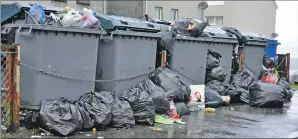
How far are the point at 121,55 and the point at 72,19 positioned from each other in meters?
1.07

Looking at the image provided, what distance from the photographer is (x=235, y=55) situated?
31.3 ft

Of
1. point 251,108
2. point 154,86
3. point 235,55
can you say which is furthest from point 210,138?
point 235,55

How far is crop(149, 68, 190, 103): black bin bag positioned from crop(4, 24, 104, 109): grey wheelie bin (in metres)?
1.31

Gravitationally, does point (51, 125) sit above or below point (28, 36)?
below

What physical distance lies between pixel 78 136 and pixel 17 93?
0.92 m

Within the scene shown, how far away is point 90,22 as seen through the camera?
5.71 m

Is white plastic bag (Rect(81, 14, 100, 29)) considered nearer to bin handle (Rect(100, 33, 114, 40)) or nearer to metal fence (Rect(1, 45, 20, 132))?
bin handle (Rect(100, 33, 114, 40))

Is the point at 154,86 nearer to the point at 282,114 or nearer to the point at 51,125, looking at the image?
the point at 51,125

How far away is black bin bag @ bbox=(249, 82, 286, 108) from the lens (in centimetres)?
765

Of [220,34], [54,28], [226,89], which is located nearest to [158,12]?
[220,34]

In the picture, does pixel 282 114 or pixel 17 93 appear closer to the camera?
pixel 17 93

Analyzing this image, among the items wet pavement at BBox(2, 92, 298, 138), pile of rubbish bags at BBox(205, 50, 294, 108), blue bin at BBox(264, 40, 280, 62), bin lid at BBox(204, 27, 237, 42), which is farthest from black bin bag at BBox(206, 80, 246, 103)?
blue bin at BBox(264, 40, 280, 62)

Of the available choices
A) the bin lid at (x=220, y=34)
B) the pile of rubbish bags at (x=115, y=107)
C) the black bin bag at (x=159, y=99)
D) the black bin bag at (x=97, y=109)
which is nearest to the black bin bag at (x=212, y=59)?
the bin lid at (x=220, y=34)

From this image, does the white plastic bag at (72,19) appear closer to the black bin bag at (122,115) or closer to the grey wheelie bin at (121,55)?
the grey wheelie bin at (121,55)
